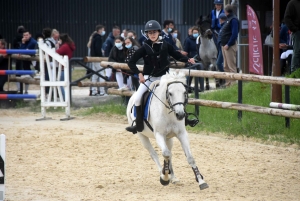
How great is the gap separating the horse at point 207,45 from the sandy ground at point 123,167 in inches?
191

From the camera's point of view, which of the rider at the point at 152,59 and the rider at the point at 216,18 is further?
the rider at the point at 216,18

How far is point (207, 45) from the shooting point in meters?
20.1

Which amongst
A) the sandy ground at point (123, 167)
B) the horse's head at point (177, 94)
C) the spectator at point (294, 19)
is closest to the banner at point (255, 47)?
the spectator at point (294, 19)

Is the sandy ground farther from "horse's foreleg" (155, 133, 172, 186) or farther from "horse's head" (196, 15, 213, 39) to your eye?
"horse's head" (196, 15, 213, 39)

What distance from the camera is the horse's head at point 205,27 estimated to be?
65.6 feet

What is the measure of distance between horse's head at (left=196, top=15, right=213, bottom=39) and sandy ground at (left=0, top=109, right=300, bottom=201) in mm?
5032

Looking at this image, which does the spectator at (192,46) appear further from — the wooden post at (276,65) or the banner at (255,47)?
the wooden post at (276,65)

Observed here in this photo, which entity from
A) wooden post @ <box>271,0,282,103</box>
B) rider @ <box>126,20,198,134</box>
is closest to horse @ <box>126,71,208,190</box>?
rider @ <box>126,20,198,134</box>

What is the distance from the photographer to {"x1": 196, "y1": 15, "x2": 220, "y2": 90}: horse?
20.0 meters

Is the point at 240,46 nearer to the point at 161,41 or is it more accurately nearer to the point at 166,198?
the point at 161,41

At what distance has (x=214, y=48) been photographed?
20219mm

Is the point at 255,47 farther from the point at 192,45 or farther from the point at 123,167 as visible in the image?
the point at 123,167

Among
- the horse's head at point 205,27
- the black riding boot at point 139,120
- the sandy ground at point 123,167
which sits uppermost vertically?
the horse's head at point 205,27

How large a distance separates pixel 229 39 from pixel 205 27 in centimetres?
153
